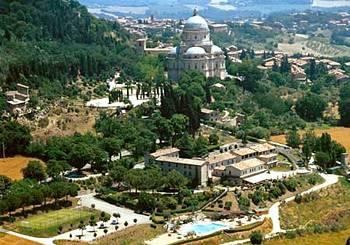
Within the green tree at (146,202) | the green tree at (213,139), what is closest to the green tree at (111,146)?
the green tree at (146,202)

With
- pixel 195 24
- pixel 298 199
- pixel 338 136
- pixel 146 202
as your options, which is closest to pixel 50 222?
pixel 146 202

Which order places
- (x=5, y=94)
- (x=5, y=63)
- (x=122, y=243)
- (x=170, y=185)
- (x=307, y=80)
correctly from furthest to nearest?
(x=307, y=80), (x=5, y=63), (x=5, y=94), (x=170, y=185), (x=122, y=243)

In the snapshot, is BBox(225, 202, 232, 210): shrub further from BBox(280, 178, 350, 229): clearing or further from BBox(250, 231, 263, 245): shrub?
BBox(250, 231, 263, 245): shrub

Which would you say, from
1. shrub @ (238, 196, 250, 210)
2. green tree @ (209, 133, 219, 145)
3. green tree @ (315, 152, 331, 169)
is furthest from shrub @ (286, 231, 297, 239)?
green tree @ (209, 133, 219, 145)

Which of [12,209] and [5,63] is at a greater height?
[5,63]

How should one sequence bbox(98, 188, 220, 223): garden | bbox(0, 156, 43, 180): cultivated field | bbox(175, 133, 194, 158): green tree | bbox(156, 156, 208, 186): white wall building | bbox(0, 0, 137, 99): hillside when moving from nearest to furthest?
bbox(98, 188, 220, 223): garden
bbox(156, 156, 208, 186): white wall building
bbox(0, 156, 43, 180): cultivated field
bbox(175, 133, 194, 158): green tree
bbox(0, 0, 137, 99): hillside

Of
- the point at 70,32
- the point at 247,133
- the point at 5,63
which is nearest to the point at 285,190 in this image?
the point at 247,133

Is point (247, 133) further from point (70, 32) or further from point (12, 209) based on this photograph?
point (70, 32)
